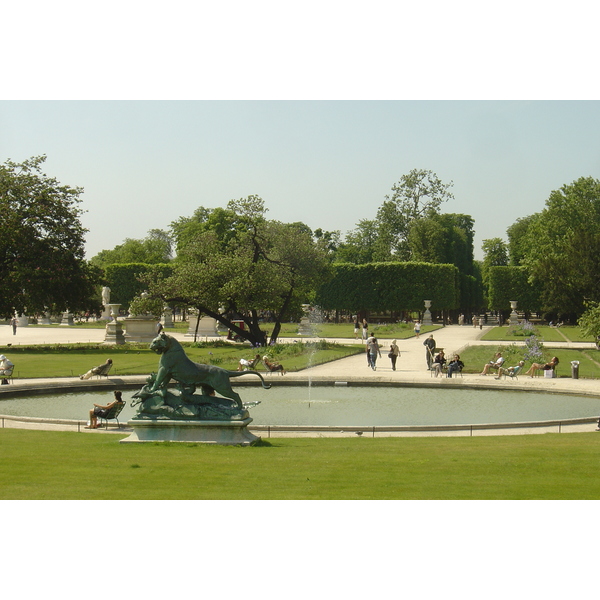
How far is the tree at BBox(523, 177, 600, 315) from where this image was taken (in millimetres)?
47594

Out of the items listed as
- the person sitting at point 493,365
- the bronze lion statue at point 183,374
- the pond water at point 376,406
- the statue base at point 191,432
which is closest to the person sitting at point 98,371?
the pond water at point 376,406

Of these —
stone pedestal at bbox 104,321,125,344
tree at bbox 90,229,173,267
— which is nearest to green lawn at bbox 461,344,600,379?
stone pedestal at bbox 104,321,125,344

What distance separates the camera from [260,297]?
3266 centimetres

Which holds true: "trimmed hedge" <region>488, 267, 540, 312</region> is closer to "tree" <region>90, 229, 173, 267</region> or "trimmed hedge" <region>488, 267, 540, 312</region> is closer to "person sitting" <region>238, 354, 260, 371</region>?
"tree" <region>90, 229, 173, 267</region>

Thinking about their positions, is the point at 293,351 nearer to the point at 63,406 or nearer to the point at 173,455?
the point at 63,406

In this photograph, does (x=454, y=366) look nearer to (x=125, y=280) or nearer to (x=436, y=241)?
(x=125, y=280)

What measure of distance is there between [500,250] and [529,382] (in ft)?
271

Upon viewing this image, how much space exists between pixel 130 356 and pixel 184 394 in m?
17.2

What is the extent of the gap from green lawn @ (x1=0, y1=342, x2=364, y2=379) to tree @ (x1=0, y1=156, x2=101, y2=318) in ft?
7.58

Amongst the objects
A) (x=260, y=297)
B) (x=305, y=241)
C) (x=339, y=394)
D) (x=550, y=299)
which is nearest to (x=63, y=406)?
(x=339, y=394)

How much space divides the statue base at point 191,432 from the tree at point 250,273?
19.2 meters

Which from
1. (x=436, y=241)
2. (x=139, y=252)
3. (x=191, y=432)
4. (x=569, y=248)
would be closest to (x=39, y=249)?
(x=191, y=432)

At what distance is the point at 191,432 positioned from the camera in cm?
1236

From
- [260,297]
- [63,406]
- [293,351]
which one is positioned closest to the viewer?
[63,406]
